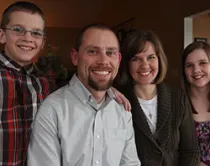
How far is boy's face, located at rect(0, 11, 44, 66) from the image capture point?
156cm

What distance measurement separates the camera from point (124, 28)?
6195 mm

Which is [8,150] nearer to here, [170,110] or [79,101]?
[79,101]

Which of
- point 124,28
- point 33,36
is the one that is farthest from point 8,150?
point 124,28

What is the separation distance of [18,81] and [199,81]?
115 cm

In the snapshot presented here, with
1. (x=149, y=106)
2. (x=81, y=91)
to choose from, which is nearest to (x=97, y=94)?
(x=81, y=91)

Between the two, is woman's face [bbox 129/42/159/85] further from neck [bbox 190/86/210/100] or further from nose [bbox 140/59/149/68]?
neck [bbox 190/86/210/100]

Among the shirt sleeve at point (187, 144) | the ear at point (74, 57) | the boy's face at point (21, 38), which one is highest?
the boy's face at point (21, 38)

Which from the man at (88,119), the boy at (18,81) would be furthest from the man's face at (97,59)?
the boy at (18,81)

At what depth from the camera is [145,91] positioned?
71.5 inches

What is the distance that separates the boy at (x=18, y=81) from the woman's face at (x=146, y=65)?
0.52 meters

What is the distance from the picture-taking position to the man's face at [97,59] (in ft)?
4.62

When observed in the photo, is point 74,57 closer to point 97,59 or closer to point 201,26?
point 97,59

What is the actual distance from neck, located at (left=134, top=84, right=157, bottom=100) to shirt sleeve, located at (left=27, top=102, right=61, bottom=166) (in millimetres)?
655

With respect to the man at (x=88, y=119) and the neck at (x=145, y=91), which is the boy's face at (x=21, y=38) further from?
the neck at (x=145, y=91)
